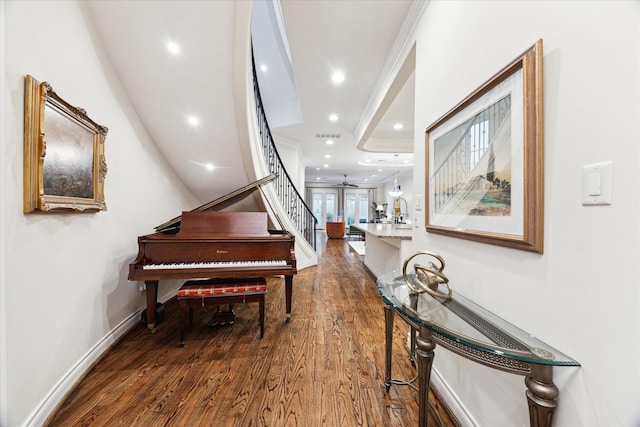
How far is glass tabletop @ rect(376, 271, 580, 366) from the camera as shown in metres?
0.74

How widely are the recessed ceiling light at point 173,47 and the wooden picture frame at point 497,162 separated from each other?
7.12 feet

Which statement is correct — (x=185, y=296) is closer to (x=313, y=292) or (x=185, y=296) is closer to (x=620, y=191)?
(x=313, y=292)

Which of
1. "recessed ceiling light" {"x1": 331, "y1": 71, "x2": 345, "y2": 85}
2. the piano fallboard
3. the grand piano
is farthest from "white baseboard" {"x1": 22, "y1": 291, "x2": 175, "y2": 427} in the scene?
"recessed ceiling light" {"x1": 331, "y1": 71, "x2": 345, "y2": 85}

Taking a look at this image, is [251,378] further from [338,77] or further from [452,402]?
[338,77]

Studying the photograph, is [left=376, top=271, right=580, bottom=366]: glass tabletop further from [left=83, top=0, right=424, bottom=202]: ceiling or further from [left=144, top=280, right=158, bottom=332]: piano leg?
[left=83, top=0, right=424, bottom=202]: ceiling

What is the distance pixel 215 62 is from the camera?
6.84 ft

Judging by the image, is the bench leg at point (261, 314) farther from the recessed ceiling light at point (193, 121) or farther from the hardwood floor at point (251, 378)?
the recessed ceiling light at point (193, 121)

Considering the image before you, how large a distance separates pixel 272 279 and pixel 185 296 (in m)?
2.07

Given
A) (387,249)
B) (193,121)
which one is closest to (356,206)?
(387,249)

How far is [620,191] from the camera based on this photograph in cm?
61

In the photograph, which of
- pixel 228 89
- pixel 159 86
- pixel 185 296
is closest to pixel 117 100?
pixel 159 86

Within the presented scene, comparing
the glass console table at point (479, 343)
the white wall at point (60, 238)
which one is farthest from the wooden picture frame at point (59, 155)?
the glass console table at point (479, 343)

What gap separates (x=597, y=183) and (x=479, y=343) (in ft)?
1.96

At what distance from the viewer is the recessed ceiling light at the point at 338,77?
9.59ft
